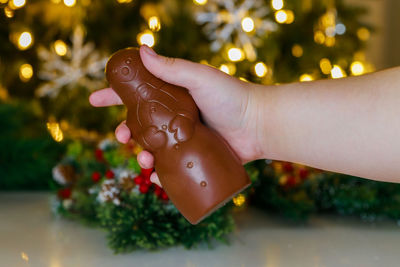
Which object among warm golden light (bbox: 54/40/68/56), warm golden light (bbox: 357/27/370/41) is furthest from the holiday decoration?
warm golden light (bbox: 357/27/370/41)

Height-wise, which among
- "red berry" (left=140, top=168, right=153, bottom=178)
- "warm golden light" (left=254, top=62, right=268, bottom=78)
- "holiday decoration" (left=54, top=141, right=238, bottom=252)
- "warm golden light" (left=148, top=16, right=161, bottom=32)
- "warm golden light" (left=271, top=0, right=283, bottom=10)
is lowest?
"holiday decoration" (left=54, top=141, right=238, bottom=252)

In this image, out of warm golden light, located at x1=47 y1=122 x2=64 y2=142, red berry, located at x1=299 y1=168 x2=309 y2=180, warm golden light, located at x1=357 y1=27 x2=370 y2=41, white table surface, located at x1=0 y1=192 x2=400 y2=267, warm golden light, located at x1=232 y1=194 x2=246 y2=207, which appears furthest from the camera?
warm golden light, located at x1=357 y1=27 x2=370 y2=41

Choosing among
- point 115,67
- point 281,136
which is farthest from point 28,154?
point 281,136

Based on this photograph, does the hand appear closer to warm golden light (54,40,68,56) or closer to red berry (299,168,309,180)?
red berry (299,168,309,180)

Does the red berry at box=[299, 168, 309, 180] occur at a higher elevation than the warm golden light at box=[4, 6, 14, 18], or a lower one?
lower

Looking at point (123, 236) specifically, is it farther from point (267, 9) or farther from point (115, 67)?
point (267, 9)

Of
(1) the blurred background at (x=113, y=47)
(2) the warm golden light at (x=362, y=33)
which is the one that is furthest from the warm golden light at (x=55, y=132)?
(2) the warm golden light at (x=362, y=33)
